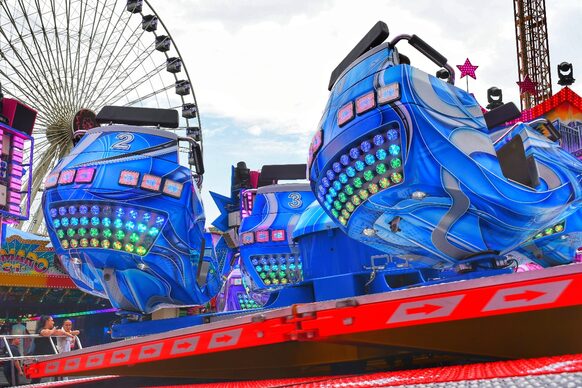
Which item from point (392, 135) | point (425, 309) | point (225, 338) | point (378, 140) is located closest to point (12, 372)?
point (225, 338)

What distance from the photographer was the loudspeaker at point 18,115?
1402 centimetres

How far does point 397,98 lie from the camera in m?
5.08

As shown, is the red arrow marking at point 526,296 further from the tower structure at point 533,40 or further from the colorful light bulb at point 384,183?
the tower structure at point 533,40

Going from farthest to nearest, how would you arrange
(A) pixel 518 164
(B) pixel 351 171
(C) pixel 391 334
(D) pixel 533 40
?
(D) pixel 533 40 < (A) pixel 518 164 < (B) pixel 351 171 < (C) pixel 391 334

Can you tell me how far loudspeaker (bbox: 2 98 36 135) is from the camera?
14023 millimetres

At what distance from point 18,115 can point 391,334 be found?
40.9 ft

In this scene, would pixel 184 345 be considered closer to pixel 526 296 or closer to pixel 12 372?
pixel 526 296

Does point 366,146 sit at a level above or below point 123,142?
below

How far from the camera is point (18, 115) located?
14164 mm

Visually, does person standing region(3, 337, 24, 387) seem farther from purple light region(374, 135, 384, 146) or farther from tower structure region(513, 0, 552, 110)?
tower structure region(513, 0, 552, 110)

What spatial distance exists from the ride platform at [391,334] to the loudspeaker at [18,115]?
10331mm

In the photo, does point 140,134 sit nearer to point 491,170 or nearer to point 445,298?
point 491,170

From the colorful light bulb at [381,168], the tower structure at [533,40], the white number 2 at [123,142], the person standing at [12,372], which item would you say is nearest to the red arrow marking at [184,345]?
the colorful light bulb at [381,168]

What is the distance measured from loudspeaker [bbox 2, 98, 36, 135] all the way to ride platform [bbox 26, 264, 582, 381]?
10.3m
